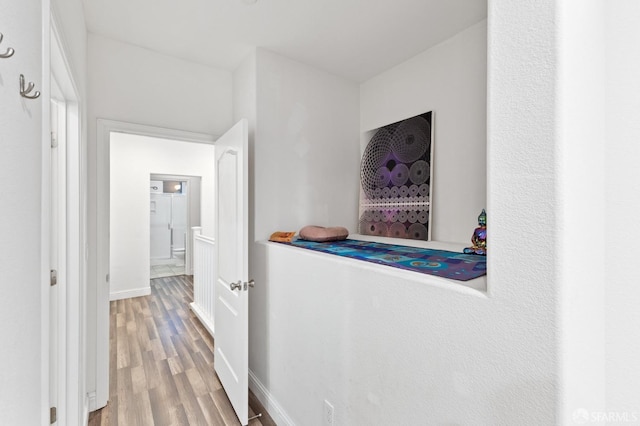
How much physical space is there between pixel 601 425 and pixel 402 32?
→ 214cm

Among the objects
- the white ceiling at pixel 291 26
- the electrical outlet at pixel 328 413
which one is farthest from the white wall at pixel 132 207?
the electrical outlet at pixel 328 413

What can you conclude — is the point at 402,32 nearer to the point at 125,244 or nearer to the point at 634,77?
the point at 634,77

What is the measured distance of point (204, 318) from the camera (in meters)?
3.29

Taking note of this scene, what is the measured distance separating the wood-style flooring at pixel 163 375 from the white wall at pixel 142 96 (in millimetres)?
306

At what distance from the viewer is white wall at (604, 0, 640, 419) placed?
71cm

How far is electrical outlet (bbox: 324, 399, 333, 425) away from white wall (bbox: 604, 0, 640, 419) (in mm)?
1047

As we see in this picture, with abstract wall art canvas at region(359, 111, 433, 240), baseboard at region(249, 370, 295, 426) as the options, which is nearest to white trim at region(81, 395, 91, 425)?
baseboard at region(249, 370, 295, 426)

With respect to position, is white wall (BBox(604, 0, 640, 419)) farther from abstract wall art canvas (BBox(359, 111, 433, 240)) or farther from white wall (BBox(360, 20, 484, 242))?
abstract wall art canvas (BBox(359, 111, 433, 240))

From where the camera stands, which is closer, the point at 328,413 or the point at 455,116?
the point at 328,413

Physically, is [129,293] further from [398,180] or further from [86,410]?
[398,180]

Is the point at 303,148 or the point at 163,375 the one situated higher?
the point at 303,148

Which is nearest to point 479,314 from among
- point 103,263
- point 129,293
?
point 103,263

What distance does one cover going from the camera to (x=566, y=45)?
62 centimetres

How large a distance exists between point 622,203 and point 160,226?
26.2ft
